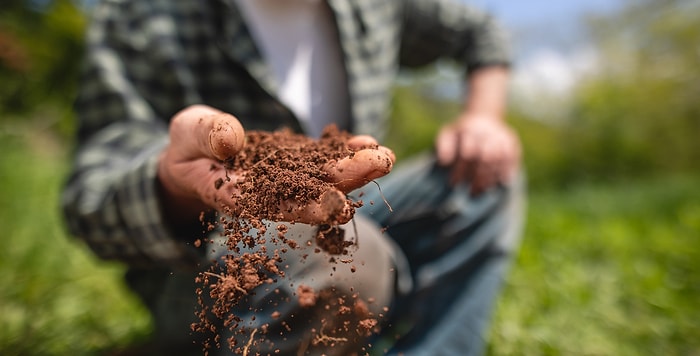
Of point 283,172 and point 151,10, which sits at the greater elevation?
point 151,10

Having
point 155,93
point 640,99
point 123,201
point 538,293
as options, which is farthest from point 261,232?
point 640,99

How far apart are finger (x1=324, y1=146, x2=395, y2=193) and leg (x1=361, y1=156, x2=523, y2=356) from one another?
0.66 m

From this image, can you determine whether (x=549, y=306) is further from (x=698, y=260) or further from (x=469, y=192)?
(x=698, y=260)

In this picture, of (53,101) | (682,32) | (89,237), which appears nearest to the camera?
(89,237)

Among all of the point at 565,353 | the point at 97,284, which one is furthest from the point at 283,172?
the point at 97,284

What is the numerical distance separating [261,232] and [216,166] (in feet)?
0.44

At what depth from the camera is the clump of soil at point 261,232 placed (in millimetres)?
695

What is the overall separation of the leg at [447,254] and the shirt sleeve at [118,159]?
58 cm

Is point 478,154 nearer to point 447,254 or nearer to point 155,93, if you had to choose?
point 447,254

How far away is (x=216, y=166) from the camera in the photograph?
2.52 ft

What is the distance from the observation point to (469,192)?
58.2 inches

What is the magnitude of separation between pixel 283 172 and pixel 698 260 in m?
2.24

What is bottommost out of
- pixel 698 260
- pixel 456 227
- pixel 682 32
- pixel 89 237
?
pixel 682 32

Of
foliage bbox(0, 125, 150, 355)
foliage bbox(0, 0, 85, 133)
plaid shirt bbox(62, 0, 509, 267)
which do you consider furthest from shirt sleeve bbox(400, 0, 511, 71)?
foliage bbox(0, 0, 85, 133)
